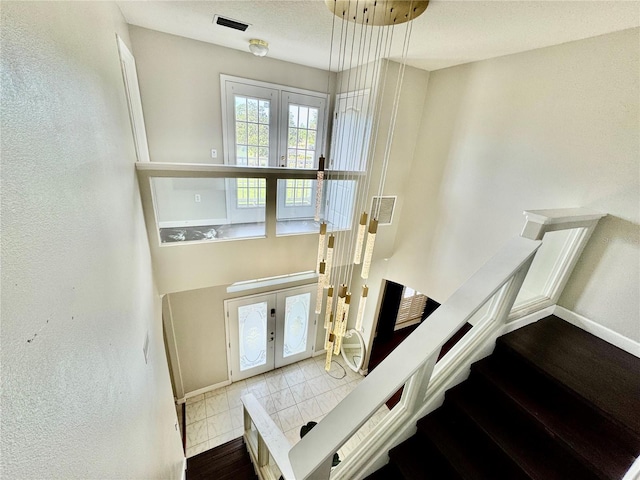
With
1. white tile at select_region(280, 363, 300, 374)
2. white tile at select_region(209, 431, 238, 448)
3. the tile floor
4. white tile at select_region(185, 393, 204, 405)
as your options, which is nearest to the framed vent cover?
the tile floor

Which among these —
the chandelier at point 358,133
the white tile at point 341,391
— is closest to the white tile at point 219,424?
the white tile at point 341,391

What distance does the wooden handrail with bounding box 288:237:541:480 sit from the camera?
3.29ft

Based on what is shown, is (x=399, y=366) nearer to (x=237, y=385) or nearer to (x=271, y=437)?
(x=271, y=437)

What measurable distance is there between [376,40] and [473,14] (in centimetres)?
106

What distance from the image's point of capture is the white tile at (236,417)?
410 centimetres

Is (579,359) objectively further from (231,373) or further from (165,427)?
(231,373)

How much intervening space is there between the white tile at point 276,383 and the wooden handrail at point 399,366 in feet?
13.3

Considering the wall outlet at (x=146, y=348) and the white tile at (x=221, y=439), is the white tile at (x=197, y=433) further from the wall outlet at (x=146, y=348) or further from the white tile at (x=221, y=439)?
the wall outlet at (x=146, y=348)

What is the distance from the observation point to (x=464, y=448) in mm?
1453

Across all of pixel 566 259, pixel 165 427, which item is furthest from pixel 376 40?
pixel 165 427

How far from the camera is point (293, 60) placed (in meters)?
3.69

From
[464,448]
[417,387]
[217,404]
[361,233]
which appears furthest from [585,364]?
[217,404]

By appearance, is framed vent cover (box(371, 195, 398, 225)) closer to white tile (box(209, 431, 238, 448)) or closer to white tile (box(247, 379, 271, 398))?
white tile (box(247, 379, 271, 398))

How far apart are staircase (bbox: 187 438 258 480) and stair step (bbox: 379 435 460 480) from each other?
2448mm
